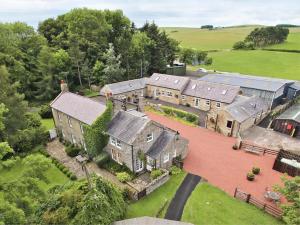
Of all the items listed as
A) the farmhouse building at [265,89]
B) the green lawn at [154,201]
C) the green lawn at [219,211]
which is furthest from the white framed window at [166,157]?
the farmhouse building at [265,89]

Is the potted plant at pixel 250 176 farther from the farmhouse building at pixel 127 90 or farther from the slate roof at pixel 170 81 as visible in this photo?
the farmhouse building at pixel 127 90

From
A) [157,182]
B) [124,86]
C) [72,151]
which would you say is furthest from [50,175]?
[124,86]

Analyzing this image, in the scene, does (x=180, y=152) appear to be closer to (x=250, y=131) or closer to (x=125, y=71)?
(x=250, y=131)

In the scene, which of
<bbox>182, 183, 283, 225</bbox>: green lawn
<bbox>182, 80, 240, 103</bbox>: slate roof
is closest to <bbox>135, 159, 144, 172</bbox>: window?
<bbox>182, 183, 283, 225</bbox>: green lawn

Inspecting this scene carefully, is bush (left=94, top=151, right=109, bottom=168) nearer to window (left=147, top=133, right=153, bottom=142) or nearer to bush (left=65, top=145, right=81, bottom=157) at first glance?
bush (left=65, top=145, right=81, bottom=157)

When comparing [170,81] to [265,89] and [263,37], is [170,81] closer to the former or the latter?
[265,89]

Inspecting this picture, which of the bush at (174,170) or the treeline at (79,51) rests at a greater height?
the treeline at (79,51)
